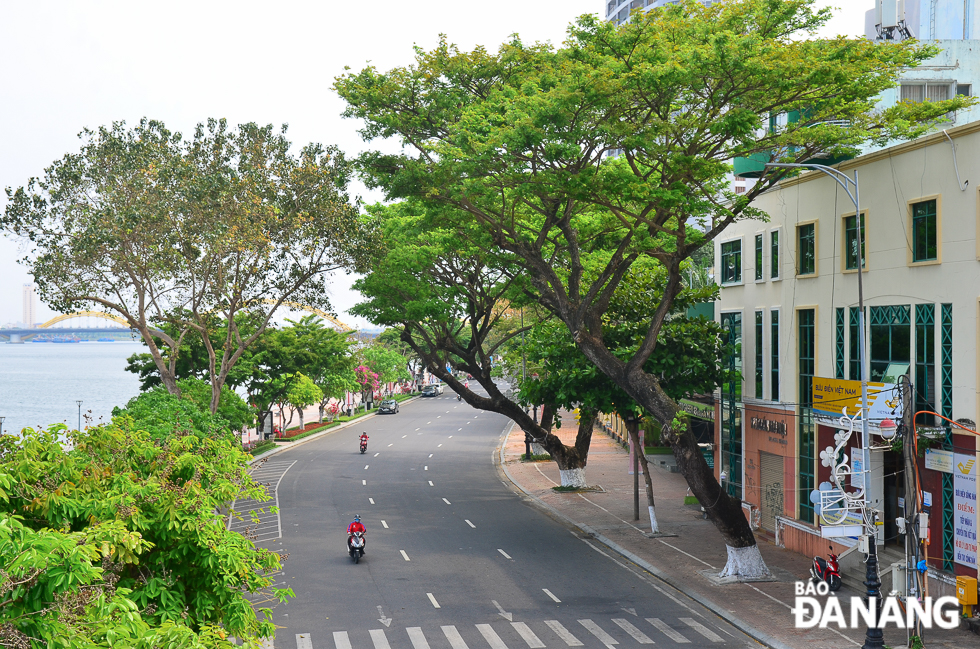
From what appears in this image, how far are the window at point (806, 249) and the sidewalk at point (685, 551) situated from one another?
8954mm

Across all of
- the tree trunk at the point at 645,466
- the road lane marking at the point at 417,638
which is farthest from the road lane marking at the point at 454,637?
the tree trunk at the point at 645,466

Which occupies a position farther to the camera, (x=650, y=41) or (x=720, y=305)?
(x=720, y=305)

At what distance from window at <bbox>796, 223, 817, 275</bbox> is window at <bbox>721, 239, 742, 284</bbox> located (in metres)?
4.64

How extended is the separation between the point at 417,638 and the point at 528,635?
96.0 inches

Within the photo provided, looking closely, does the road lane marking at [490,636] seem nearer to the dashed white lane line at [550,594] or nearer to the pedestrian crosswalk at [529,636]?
the pedestrian crosswalk at [529,636]

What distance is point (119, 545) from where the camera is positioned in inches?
330

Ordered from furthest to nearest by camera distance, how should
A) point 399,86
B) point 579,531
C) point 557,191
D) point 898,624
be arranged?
1. point 579,531
2. point 399,86
3. point 557,191
4. point 898,624

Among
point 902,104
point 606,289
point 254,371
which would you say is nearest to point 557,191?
point 606,289

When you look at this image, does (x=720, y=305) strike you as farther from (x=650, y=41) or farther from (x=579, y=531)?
(x=650, y=41)

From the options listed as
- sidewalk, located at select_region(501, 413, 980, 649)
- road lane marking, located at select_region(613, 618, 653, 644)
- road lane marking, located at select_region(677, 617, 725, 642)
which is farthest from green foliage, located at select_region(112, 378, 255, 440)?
sidewalk, located at select_region(501, 413, 980, 649)

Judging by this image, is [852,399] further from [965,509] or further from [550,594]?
[550,594]

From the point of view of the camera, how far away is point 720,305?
109 ft

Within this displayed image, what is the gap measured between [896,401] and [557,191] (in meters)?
10.3

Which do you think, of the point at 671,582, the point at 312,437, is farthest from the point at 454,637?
the point at 312,437
